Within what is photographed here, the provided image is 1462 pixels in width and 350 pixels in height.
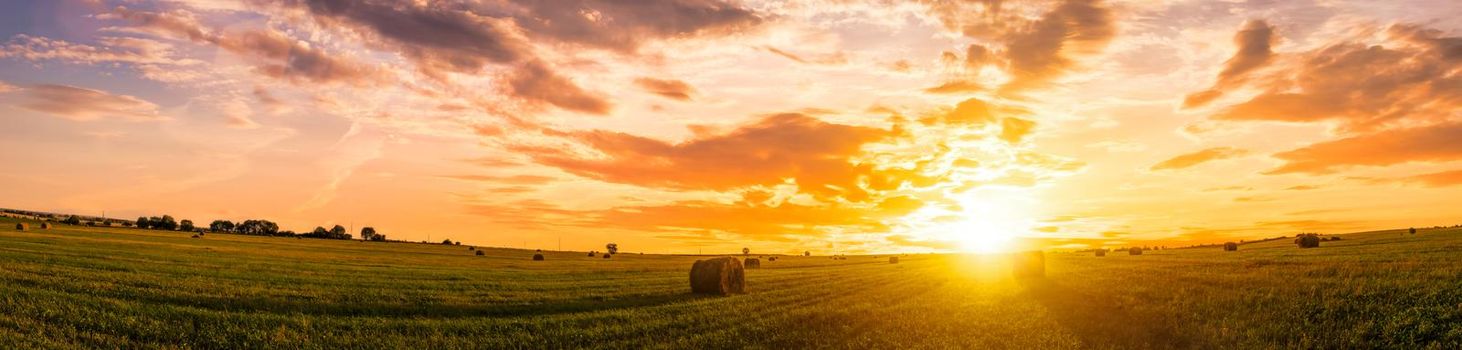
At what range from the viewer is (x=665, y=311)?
2278 centimetres

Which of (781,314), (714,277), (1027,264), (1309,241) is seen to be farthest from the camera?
(1309,241)

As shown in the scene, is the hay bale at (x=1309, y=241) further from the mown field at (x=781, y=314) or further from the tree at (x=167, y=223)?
the tree at (x=167, y=223)

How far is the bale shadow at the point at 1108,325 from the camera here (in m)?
15.3

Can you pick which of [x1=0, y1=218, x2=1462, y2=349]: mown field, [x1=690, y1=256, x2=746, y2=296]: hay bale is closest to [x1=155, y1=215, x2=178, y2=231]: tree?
[x1=0, y1=218, x2=1462, y2=349]: mown field

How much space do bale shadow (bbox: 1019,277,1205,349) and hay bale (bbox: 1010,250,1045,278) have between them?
11886mm

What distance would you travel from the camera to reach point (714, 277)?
1228 inches

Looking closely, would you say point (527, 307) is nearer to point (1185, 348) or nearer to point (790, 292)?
point (790, 292)

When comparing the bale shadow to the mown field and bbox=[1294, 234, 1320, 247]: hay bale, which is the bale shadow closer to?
the mown field

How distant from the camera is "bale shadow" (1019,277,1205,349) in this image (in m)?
15.3

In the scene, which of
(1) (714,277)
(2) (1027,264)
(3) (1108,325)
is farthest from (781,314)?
(2) (1027,264)

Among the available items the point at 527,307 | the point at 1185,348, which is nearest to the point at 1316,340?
the point at 1185,348

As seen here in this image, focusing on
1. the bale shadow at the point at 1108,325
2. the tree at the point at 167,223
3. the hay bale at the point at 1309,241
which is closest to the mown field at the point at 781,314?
the bale shadow at the point at 1108,325

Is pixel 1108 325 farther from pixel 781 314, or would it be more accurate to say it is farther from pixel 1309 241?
pixel 1309 241

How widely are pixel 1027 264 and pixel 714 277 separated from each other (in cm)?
1657
